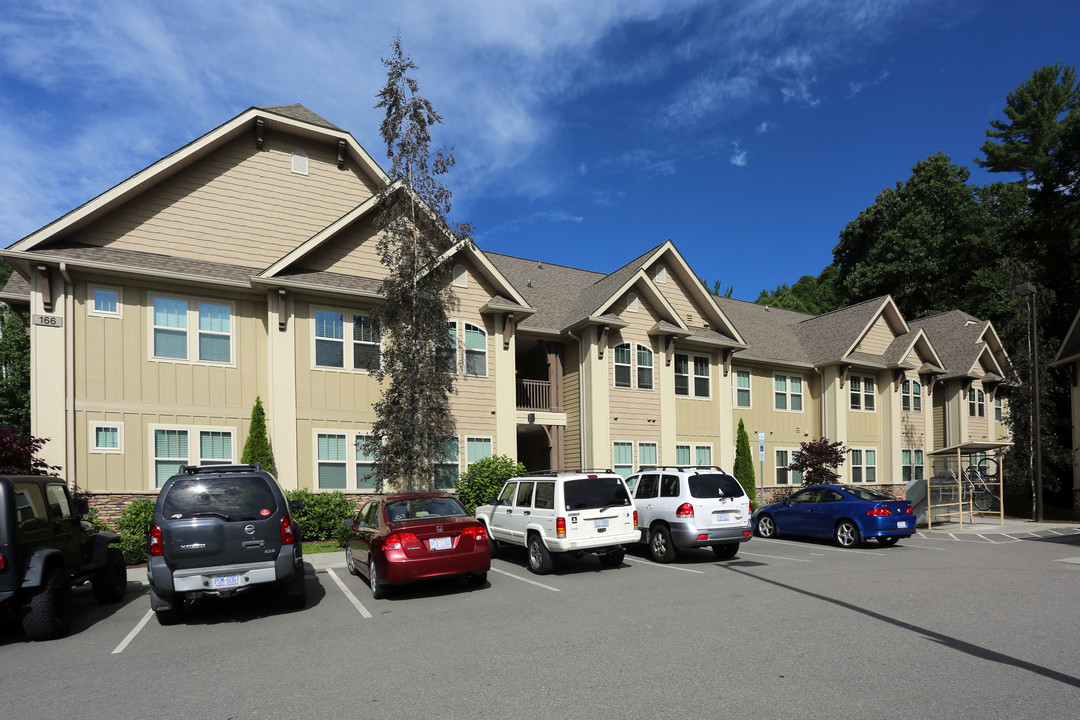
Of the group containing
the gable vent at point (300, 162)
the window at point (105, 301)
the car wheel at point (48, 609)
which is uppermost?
the gable vent at point (300, 162)

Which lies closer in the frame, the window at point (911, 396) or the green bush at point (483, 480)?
the green bush at point (483, 480)

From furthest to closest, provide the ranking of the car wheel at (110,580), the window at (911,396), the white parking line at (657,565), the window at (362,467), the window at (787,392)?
the window at (911,396), the window at (787,392), the window at (362,467), the white parking line at (657,565), the car wheel at (110,580)

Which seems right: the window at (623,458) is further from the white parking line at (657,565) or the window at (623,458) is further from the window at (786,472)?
the white parking line at (657,565)

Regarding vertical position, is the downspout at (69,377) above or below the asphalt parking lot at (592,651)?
above

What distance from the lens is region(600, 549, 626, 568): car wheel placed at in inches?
528

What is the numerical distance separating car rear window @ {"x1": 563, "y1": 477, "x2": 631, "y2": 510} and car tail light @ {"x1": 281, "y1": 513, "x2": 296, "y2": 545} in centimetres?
475

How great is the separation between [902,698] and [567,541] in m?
7.03

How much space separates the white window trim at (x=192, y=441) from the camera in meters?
16.7

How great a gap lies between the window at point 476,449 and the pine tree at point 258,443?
18.1 ft

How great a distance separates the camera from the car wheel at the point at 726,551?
14391 millimetres

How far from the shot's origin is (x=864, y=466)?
101 ft

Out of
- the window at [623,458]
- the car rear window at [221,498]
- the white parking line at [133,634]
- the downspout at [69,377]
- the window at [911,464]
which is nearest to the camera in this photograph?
the white parking line at [133,634]

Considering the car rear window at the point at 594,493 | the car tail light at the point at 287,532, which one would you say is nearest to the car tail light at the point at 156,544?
the car tail light at the point at 287,532

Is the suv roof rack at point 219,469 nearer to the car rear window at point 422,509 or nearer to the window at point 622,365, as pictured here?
the car rear window at point 422,509
